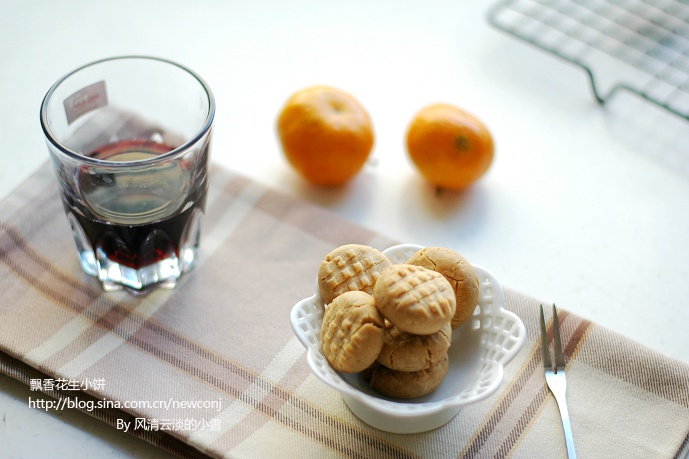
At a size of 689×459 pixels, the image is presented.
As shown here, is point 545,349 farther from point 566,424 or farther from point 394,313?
point 394,313

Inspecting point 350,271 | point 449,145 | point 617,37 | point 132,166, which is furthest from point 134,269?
point 617,37

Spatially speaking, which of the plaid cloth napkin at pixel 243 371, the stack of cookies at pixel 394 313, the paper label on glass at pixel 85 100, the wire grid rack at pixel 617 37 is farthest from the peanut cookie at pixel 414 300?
the wire grid rack at pixel 617 37

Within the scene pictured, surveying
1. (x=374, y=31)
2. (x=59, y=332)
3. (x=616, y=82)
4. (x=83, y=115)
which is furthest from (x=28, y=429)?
(x=616, y=82)

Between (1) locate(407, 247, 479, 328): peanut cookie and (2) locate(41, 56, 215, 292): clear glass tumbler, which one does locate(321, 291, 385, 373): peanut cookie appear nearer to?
(1) locate(407, 247, 479, 328): peanut cookie

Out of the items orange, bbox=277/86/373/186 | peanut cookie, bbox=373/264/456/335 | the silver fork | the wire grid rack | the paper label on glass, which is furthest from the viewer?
the wire grid rack

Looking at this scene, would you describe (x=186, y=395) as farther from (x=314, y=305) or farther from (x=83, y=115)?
(x=83, y=115)

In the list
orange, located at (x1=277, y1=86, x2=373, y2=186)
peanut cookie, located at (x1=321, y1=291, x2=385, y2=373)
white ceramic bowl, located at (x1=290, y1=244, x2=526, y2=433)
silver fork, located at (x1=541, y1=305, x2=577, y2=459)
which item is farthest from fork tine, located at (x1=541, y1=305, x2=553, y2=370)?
orange, located at (x1=277, y1=86, x2=373, y2=186)
